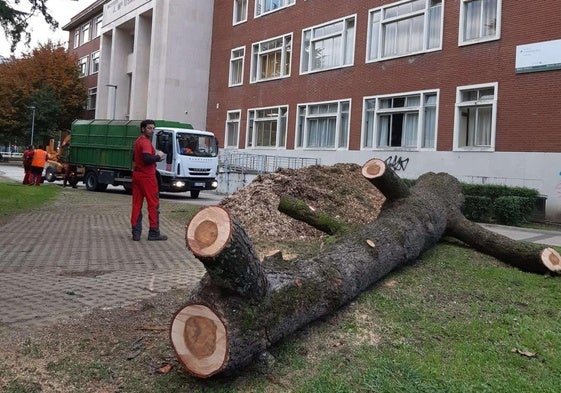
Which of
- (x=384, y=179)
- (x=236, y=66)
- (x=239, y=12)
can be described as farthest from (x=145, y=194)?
(x=239, y=12)

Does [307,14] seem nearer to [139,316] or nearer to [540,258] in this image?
[540,258]

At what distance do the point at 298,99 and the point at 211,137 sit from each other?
6.74m

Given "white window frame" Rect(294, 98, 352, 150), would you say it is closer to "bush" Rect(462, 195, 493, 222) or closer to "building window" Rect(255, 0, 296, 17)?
"building window" Rect(255, 0, 296, 17)

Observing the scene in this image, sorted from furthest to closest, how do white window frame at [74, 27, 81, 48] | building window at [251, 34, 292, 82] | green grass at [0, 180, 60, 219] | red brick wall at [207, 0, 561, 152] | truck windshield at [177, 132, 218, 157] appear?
1. white window frame at [74, 27, 81, 48]
2. building window at [251, 34, 292, 82]
3. truck windshield at [177, 132, 218, 157]
4. red brick wall at [207, 0, 561, 152]
5. green grass at [0, 180, 60, 219]

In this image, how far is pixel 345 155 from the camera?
79.0 ft

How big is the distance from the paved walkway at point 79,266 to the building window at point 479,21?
9.20 meters

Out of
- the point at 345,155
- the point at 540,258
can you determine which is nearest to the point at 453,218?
the point at 540,258

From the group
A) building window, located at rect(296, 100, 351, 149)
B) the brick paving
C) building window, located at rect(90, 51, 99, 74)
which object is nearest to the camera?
the brick paving

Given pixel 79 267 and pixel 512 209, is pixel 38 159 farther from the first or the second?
pixel 512 209

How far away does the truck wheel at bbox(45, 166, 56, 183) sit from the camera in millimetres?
27547

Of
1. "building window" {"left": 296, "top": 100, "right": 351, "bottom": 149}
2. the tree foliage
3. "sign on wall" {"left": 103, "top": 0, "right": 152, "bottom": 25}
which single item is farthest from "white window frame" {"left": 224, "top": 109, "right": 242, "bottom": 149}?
the tree foliage

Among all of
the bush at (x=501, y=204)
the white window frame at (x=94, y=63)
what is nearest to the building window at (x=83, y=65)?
the white window frame at (x=94, y=63)

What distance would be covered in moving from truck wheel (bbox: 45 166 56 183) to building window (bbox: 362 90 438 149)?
15464 millimetres

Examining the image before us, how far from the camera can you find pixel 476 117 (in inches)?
747
